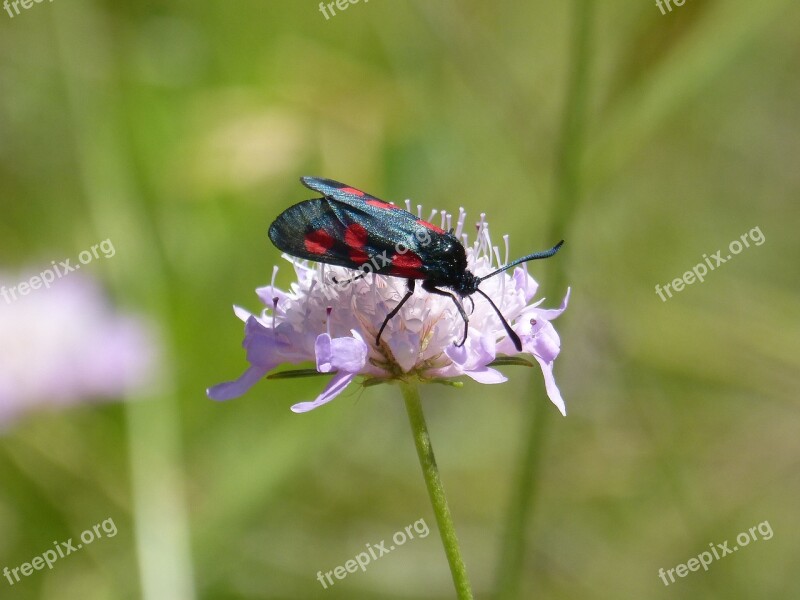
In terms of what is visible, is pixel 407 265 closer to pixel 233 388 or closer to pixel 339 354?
pixel 339 354

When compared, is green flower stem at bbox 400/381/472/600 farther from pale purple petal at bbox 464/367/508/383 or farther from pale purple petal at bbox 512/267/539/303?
pale purple petal at bbox 512/267/539/303

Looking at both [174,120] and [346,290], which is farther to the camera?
[174,120]

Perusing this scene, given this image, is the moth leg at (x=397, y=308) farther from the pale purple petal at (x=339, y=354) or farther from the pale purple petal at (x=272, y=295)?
the pale purple petal at (x=272, y=295)

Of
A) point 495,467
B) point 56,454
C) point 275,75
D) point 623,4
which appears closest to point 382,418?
point 495,467

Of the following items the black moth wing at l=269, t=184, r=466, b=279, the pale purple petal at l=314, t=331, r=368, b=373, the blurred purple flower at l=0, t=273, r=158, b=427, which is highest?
the blurred purple flower at l=0, t=273, r=158, b=427

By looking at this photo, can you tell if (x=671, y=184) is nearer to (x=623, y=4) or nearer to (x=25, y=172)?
(x=623, y=4)

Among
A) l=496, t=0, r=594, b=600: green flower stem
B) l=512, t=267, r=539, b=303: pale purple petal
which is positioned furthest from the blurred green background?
l=512, t=267, r=539, b=303: pale purple petal

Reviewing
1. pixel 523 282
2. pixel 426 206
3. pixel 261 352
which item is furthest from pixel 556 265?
pixel 426 206
